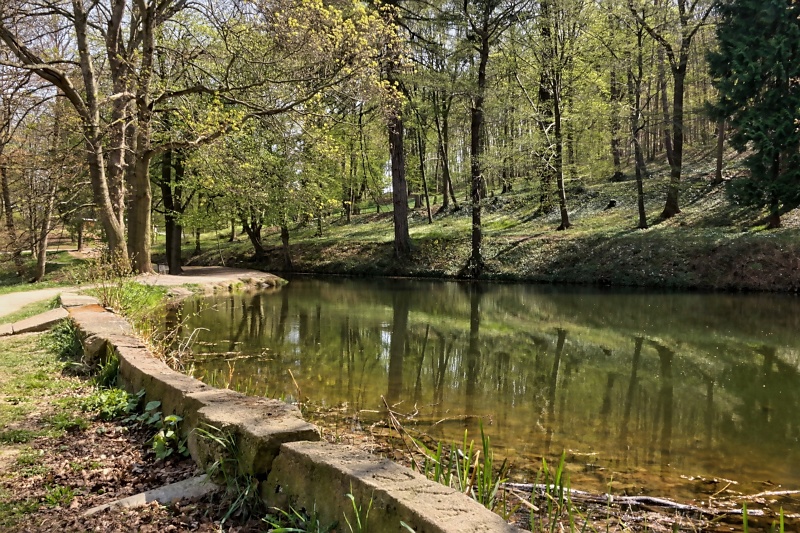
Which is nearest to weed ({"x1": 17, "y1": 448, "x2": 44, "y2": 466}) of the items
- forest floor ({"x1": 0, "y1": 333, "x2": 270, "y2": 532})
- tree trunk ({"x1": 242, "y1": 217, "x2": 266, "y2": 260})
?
forest floor ({"x1": 0, "y1": 333, "x2": 270, "y2": 532})

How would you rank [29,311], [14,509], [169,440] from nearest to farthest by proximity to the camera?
[14,509]
[169,440]
[29,311]

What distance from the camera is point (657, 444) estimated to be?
16.0 feet

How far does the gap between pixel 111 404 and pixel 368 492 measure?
3207mm

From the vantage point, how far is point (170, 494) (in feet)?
9.68

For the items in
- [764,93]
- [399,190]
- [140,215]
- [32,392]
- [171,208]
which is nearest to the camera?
[32,392]

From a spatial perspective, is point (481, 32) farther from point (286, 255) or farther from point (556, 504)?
point (556, 504)

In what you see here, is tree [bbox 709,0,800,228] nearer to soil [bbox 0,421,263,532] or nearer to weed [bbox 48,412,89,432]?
soil [bbox 0,421,263,532]

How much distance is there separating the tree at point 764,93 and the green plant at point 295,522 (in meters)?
19.1

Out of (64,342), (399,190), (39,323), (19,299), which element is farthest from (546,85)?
(64,342)

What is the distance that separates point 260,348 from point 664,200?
2180 cm

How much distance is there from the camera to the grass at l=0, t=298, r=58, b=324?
29.5ft

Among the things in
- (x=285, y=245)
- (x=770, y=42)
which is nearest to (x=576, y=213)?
(x=770, y=42)

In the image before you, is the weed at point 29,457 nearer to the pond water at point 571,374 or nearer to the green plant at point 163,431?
the green plant at point 163,431

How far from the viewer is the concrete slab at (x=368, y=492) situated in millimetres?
2021
